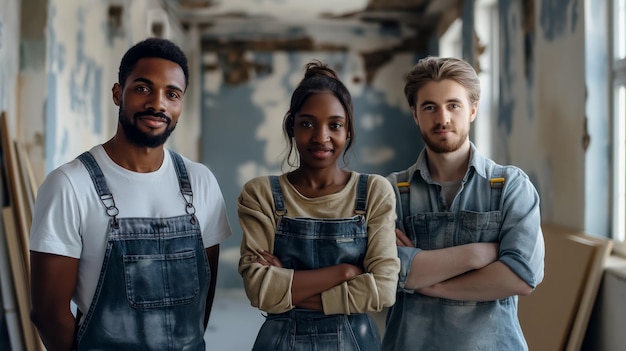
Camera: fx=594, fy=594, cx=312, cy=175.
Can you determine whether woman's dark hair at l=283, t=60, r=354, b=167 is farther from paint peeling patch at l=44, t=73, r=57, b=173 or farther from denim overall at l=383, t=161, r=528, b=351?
paint peeling patch at l=44, t=73, r=57, b=173

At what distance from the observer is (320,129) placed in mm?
1662

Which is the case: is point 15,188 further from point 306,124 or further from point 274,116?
point 274,116

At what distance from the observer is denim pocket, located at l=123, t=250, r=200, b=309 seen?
157 centimetres

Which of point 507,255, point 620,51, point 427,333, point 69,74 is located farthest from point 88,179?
point 620,51

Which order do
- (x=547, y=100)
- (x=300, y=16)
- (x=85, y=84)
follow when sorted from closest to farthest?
1. (x=547, y=100)
2. (x=85, y=84)
3. (x=300, y=16)

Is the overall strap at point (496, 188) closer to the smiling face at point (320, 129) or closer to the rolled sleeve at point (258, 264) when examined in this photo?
the smiling face at point (320, 129)

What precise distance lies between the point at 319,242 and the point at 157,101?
23.2 inches

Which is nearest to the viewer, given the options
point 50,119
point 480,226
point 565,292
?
point 480,226

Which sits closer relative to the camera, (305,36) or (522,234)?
(522,234)

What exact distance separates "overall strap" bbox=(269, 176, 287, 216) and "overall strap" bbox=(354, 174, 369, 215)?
0.20 metres

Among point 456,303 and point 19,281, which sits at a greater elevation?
point 456,303

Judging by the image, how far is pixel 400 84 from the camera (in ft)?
24.8

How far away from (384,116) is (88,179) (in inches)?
246

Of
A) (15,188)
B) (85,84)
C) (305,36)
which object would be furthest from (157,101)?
(305,36)
